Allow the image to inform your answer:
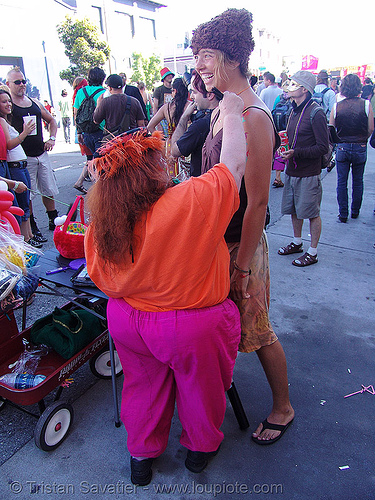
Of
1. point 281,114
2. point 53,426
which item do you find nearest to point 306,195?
point 53,426

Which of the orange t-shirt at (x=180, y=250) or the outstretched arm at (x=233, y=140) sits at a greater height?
the outstretched arm at (x=233, y=140)

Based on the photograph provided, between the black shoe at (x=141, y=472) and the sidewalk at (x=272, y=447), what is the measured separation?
0.04 metres

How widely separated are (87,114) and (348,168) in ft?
13.7

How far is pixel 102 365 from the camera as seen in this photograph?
2.39 metres

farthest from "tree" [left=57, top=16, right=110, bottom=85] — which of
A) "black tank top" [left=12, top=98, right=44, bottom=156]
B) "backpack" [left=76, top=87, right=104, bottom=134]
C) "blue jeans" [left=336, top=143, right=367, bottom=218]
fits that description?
"blue jeans" [left=336, top=143, right=367, bottom=218]

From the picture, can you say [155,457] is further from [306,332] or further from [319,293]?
[319,293]

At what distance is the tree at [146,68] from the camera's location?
29938 mm

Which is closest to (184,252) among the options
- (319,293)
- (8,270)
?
(8,270)

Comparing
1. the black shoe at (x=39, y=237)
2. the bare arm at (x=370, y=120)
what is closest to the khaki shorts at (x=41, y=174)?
the black shoe at (x=39, y=237)

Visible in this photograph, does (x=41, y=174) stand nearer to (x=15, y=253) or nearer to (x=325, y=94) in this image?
(x=15, y=253)

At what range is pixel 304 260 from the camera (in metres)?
3.98

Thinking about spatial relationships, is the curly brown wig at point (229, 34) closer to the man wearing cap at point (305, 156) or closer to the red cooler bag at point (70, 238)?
the red cooler bag at point (70, 238)

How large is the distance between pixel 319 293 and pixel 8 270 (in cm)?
273

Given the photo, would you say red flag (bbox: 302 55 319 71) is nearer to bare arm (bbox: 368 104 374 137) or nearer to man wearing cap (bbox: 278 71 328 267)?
bare arm (bbox: 368 104 374 137)
